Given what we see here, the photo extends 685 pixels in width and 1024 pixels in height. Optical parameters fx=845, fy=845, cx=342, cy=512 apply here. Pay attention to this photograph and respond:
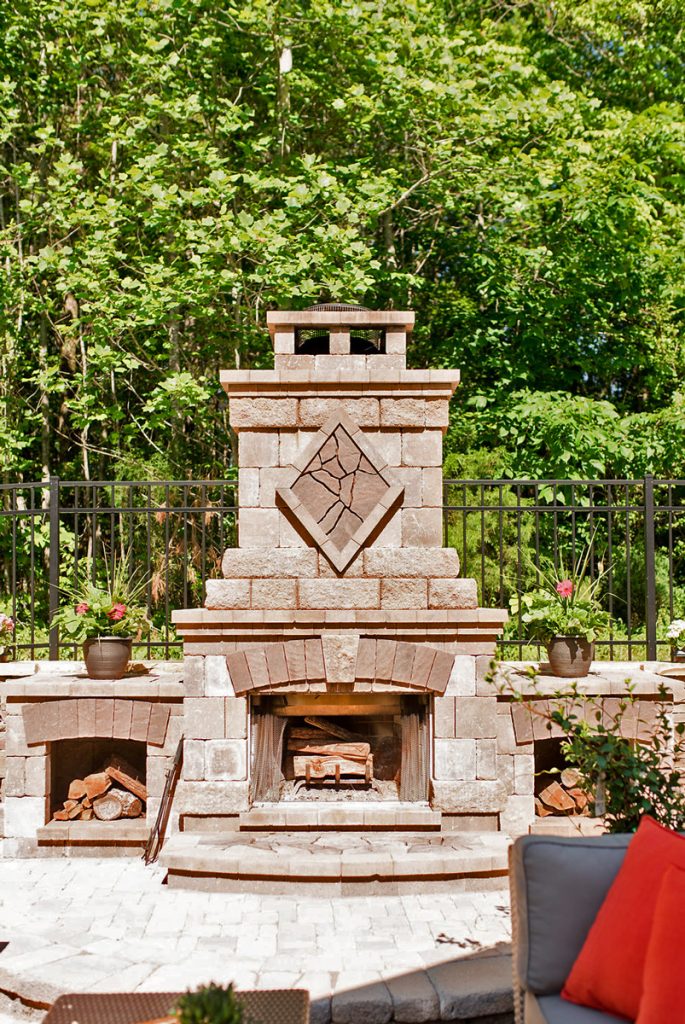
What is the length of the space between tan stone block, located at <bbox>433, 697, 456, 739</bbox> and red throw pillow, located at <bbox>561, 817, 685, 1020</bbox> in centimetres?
279

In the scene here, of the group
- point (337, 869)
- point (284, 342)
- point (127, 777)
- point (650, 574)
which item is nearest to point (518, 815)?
point (337, 869)

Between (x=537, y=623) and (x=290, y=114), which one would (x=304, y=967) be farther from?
(x=290, y=114)

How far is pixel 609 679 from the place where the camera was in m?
5.86

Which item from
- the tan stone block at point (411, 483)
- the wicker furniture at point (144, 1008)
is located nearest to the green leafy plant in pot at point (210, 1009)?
the wicker furniture at point (144, 1008)

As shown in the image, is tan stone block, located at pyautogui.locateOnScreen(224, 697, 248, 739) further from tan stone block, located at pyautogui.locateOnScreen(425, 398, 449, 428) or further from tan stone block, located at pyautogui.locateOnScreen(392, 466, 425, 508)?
tan stone block, located at pyautogui.locateOnScreen(425, 398, 449, 428)

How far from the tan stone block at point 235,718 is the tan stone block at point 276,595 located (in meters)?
0.63

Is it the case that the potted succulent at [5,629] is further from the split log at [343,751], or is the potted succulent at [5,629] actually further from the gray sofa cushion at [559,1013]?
the gray sofa cushion at [559,1013]

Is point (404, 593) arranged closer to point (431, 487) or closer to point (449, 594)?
point (449, 594)

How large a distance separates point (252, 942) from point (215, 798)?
1.39 meters

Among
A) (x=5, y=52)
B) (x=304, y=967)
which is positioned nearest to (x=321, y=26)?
(x=5, y=52)

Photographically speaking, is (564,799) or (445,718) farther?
(564,799)

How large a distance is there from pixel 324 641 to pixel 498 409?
222 inches

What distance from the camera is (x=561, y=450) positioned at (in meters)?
9.17

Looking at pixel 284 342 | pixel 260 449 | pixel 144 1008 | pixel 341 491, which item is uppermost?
pixel 284 342
